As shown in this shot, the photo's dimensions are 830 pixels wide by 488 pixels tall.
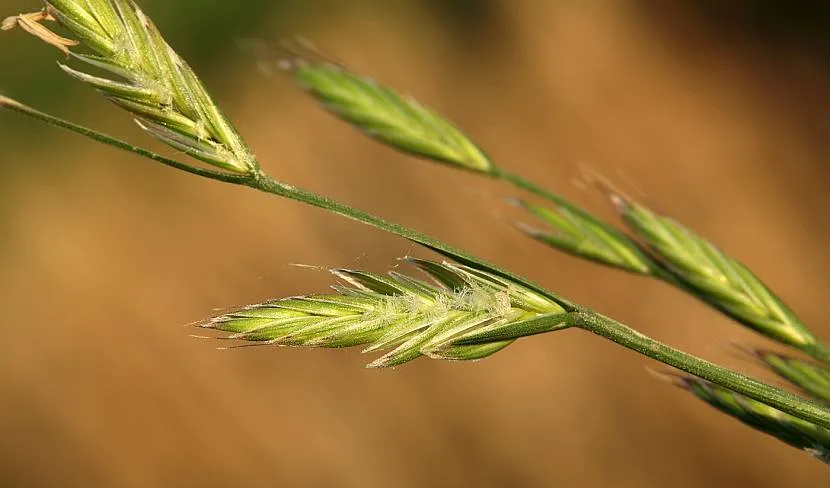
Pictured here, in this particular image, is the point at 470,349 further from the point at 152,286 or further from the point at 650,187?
the point at 152,286

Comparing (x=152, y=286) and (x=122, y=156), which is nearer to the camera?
(x=152, y=286)

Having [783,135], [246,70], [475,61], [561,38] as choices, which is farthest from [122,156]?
[783,135]

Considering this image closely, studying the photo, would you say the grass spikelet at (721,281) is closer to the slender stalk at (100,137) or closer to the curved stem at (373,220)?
the curved stem at (373,220)

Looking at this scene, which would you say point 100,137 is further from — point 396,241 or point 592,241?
point 396,241

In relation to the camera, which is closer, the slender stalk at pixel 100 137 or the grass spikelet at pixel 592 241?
the slender stalk at pixel 100 137

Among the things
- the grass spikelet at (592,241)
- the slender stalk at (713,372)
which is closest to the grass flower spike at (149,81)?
the slender stalk at (713,372)

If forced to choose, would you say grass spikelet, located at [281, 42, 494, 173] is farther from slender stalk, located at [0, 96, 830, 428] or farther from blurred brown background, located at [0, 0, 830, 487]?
blurred brown background, located at [0, 0, 830, 487]

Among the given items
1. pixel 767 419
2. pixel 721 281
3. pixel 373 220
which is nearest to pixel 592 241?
pixel 721 281
